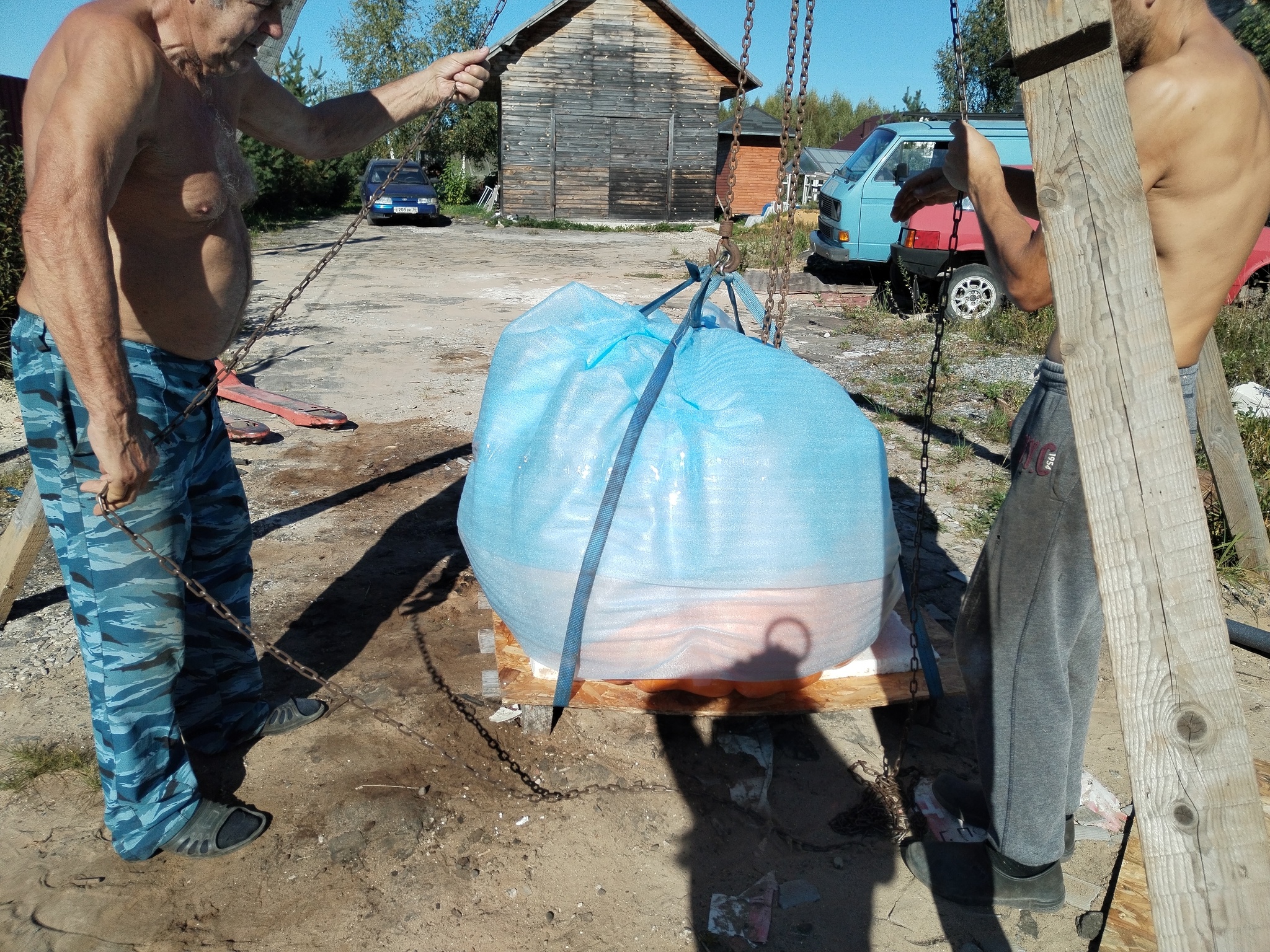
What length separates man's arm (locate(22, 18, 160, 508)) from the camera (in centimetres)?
163

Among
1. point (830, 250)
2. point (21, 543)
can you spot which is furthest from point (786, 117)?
point (830, 250)

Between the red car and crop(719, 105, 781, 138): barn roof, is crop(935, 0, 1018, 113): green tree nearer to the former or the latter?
crop(719, 105, 781, 138): barn roof

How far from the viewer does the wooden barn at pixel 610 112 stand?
20.0 metres

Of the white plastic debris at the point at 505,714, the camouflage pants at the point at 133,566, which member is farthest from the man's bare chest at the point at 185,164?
the white plastic debris at the point at 505,714

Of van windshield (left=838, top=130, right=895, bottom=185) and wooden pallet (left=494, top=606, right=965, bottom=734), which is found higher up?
van windshield (left=838, top=130, right=895, bottom=185)

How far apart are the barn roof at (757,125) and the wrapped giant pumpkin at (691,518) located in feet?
73.1

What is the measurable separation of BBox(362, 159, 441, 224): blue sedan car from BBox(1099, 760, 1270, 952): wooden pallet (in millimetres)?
18626

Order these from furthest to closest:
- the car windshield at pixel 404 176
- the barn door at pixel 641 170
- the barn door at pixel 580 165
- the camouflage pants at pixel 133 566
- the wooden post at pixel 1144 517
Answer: the barn door at pixel 641 170
the barn door at pixel 580 165
the car windshield at pixel 404 176
the camouflage pants at pixel 133 566
the wooden post at pixel 1144 517

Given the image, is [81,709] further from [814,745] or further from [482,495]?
[814,745]

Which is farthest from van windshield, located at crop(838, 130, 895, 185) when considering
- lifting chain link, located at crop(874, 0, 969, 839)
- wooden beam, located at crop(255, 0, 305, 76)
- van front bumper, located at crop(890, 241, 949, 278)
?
lifting chain link, located at crop(874, 0, 969, 839)

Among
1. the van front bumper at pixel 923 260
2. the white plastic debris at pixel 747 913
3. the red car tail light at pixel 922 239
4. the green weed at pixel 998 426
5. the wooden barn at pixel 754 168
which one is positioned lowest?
the white plastic debris at pixel 747 913

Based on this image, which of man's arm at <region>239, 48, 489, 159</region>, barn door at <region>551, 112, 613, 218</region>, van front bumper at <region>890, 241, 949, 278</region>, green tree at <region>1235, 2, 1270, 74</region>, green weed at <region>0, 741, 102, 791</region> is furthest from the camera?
barn door at <region>551, 112, 613, 218</region>

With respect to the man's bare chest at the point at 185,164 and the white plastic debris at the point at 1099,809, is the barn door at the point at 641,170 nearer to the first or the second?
the man's bare chest at the point at 185,164

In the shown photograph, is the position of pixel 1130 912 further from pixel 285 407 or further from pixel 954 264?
pixel 954 264
